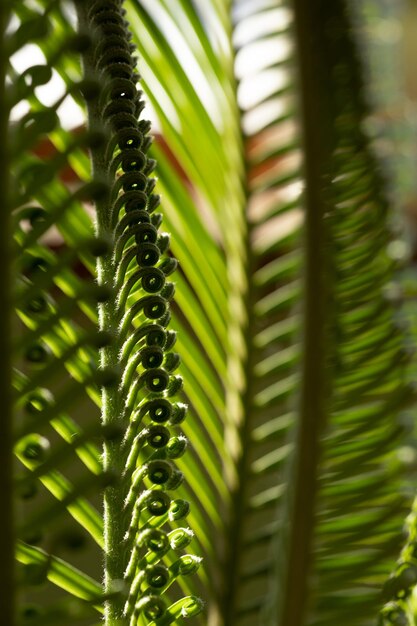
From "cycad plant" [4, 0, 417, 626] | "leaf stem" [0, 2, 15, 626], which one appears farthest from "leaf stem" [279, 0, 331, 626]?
"leaf stem" [0, 2, 15, 626]

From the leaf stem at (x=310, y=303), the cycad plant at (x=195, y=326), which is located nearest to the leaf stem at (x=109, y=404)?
the cycad plant at (x=195, y=326)

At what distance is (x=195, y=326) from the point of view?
31.2 inches

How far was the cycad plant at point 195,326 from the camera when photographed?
0.96 feet

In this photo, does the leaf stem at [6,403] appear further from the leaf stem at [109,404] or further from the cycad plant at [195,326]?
the leaf stem at [109,404]

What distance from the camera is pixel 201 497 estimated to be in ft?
2.30

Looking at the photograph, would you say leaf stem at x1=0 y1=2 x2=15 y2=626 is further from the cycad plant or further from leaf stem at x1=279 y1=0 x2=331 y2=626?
leaf stem at x1=279 y1=0 x2=331 y2=626

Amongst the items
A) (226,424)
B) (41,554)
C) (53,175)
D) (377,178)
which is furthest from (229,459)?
(53,175)

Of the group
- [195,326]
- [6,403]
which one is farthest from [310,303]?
[6,403]

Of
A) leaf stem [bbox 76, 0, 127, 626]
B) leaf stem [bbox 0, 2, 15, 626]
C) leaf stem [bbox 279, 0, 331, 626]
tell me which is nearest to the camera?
leaf stem [bbox 0, 2, 15, 626]

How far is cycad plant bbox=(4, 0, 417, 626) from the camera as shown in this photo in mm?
293

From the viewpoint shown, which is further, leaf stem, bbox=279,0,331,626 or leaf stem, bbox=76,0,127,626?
leaf stem, bbox=279,0,331,626

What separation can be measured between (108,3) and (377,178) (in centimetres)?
37

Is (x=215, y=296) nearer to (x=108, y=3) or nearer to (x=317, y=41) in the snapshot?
(x=317, y=41)

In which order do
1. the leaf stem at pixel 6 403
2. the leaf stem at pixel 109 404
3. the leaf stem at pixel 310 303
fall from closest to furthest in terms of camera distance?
the leaf stem at pixel 6 403 → the leaf stem at pixel 109 404 → the leaf stem at pixel 310 303
